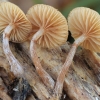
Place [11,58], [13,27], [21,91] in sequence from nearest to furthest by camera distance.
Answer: [21,91] < [11,58] < [13,27]

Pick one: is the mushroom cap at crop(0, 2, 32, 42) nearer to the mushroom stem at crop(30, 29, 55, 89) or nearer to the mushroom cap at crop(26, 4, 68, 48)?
the mushroom cap at crop(26, 4, 68, 48)

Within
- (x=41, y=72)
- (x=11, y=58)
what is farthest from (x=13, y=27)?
(x=41, y=72)

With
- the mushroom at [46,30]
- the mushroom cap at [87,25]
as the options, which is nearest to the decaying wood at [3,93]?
the mushroom at [46,30]

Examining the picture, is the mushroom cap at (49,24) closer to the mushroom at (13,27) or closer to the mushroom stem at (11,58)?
the mushroom at (13,27)

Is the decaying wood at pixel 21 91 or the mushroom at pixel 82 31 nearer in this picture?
the decaying wood at pixel 21 91

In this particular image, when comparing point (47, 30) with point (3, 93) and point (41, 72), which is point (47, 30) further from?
point (3, 93)

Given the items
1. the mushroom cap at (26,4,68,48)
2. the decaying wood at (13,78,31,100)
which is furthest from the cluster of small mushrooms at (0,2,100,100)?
the decaying wood at (13,78,31,100)

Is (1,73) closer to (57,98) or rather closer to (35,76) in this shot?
(35,76)
